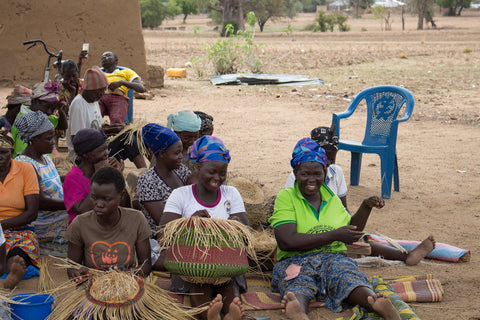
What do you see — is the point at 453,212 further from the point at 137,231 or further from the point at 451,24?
the point at 451,24

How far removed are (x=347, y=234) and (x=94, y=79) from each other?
3.49 m

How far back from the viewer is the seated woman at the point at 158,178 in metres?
4.14

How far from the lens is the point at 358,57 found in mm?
20812

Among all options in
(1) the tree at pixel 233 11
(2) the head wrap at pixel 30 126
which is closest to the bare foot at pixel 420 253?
(2) the head wrap at pixel 30 126

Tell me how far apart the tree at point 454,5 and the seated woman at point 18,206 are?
2153 inches

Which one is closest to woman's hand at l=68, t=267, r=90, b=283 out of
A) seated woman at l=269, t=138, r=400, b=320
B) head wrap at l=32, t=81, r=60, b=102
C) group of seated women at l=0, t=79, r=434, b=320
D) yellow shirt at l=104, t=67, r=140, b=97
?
group of seated women at l=0, t=79, r=434, b=320

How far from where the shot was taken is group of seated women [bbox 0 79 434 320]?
138 inches

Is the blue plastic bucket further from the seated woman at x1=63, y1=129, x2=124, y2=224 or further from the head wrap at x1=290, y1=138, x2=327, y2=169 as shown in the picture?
the head wrap at x1=290, y1=138, x2=327, y2=169

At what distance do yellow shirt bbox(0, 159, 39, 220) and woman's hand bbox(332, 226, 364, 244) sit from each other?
2186mm

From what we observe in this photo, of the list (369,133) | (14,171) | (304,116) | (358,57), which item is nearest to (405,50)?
(358,57)

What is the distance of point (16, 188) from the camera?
161 inches

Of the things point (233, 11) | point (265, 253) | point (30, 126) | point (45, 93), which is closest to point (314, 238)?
point (265, 253)

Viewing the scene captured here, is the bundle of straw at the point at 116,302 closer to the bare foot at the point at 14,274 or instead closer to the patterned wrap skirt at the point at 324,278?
the bare foot at the point at 14,274

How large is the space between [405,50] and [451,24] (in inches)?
1001
